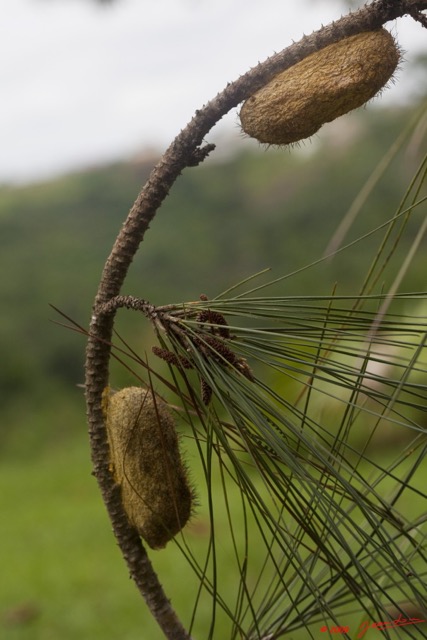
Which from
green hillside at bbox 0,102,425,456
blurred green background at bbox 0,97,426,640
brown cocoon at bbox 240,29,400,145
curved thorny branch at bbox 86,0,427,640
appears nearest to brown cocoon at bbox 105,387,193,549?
curved thorny branch at bbox 86,0,427,640

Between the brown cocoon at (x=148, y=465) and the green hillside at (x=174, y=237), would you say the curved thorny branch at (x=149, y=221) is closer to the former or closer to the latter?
the brown cocoon at (x=148, y=465)

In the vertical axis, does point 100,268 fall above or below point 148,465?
above

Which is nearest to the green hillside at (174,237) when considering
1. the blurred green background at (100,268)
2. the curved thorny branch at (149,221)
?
the blurred green background at (100,268)

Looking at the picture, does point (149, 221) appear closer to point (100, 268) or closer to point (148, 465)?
point (148, 465)

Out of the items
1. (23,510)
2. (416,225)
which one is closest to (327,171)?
(416,225)

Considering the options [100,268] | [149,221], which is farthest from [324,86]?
[100,268]

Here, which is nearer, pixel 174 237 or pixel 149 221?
pixel 149 221

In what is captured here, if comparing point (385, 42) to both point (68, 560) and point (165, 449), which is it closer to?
point (165, 449)
